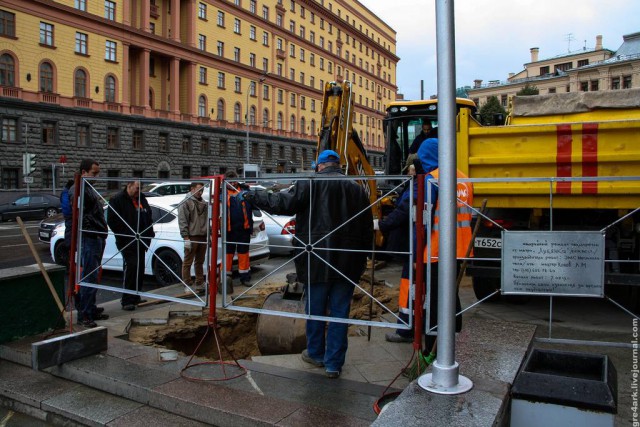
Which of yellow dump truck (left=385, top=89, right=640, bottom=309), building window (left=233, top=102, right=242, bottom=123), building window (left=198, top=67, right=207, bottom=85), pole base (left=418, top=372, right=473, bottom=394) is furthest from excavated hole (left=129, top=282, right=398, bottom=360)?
building window (left=233, top=102, right=242, bottom=123)

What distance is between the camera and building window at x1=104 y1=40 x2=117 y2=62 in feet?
133

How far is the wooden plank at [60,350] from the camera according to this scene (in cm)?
470

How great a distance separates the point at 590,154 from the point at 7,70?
37.3 metres

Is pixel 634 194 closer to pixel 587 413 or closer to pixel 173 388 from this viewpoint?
pixel 587 413

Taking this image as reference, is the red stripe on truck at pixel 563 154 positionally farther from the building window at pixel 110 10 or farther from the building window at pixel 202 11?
the building window at pixel 202 11

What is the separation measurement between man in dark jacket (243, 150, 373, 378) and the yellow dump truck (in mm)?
1896

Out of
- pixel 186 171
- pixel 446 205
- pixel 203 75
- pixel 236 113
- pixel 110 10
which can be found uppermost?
pixel 110 10

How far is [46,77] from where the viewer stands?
36000mm

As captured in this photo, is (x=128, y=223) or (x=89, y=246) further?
(x=128, y=223)

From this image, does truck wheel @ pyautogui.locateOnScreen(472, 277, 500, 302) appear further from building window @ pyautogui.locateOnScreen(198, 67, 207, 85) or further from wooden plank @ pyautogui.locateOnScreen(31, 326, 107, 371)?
building window @ pyautogui.locateOnScreen(198, 67, 207, 85)

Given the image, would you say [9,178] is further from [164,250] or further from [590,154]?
[590,154]

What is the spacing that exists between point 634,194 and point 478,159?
67.3 inches

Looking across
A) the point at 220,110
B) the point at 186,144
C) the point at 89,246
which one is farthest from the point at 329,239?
the point at 220,110

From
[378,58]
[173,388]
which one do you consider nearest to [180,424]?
[173,388]
